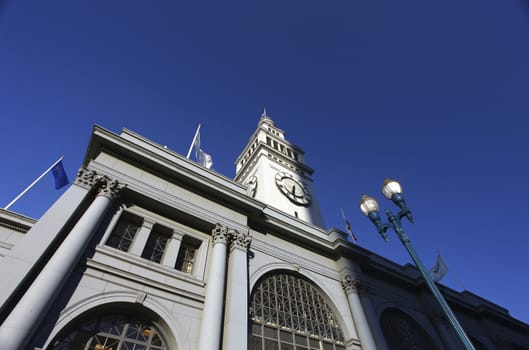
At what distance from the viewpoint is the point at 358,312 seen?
647 inches

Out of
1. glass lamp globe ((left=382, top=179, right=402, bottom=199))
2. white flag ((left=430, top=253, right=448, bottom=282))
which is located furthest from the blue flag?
white flag ((left=430, top=253, right=448, bottom=282))

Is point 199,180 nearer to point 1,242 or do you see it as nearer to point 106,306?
point 106,306

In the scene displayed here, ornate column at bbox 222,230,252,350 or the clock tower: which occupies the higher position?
the clock tower

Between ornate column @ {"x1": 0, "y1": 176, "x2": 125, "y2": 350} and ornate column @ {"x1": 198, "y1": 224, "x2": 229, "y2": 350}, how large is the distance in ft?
16.7

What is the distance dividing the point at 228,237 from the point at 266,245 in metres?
3.05

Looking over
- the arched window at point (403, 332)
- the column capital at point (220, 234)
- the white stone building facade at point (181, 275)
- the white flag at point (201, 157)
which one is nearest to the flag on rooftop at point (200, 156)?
the white flag at point (201, 157)

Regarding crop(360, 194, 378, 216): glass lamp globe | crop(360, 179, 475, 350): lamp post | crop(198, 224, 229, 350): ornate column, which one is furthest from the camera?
crop(360, 194, 378, 216): glass lamp globe

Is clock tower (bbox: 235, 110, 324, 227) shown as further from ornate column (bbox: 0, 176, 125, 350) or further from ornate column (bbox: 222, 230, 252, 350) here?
ornate column (bbox: 0, 176, 125, 350)

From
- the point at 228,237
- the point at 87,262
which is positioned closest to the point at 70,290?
the point at 87,262

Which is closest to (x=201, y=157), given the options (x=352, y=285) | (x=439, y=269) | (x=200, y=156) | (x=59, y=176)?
(x=200, y=156)

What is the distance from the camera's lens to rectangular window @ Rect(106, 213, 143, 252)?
12805mm

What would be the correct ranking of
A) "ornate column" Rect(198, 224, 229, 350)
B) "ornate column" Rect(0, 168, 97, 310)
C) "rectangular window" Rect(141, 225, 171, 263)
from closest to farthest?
"ornate column" Rect(0, 168, 97, 310)
"ornate column" Rect(198, 224, 229, 350)
"rectangular window" Rect(141, 225, 171, 263)

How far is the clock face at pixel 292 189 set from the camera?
31703mm

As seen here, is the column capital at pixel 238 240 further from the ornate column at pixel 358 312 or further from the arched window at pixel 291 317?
the ornate column at pixel 358 312
